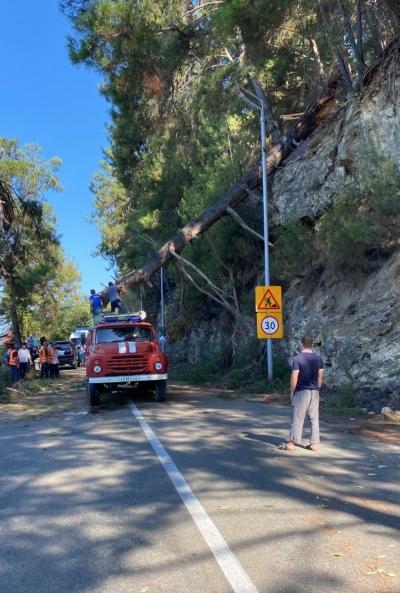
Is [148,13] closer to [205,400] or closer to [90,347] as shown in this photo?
[90,347]

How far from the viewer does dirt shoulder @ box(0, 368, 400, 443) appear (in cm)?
1031

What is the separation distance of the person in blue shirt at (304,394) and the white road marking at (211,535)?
1926 mm

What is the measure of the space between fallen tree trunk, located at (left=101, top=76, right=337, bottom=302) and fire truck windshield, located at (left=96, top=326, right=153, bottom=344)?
4069mm

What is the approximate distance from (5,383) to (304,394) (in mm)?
A: 13119

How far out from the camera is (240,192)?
2102cm

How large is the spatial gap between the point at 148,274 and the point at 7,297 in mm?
9034

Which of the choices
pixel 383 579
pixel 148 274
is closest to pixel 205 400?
pixel 148 274

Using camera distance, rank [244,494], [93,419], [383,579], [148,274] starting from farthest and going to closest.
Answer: [148,274]
[93,419]
[244,494]
[383,579]

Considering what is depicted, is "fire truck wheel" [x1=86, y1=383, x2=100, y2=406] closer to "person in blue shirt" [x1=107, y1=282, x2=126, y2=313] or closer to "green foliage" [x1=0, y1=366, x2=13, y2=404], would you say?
"green foliage" [x1=0, y1=366, x2=13, y2=404]

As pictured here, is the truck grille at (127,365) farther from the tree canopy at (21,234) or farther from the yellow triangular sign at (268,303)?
the tree canopy at (21,234)

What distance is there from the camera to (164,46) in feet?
51.6

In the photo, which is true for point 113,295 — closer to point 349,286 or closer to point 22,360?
point 22,360

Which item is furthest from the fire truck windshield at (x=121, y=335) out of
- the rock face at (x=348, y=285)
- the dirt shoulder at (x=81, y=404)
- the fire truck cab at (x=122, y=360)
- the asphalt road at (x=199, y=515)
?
the asphalt road at (x=199, y=515)

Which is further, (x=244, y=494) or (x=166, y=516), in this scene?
(x=244, y=494)
